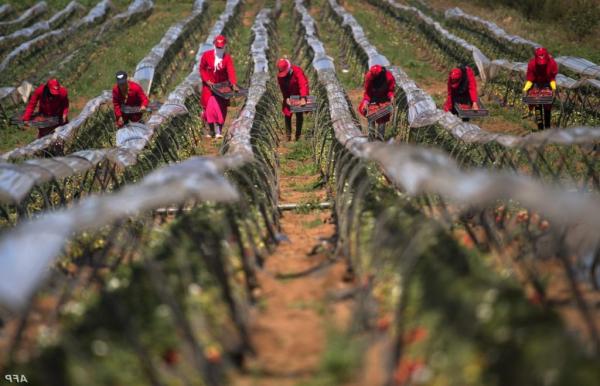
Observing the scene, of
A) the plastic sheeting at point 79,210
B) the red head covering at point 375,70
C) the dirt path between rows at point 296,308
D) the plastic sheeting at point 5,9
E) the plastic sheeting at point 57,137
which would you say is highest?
the plastic sheeting at point 79,210

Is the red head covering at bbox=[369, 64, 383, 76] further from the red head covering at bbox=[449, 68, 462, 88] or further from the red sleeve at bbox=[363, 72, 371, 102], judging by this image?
the red head covering at bbox=[449, 68, 462, 88]

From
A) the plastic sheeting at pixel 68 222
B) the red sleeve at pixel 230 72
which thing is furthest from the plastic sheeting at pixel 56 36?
the plastic sheeting at pixel 68 222

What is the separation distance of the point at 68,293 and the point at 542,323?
2.61 m

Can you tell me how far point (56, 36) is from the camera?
88.6 feet

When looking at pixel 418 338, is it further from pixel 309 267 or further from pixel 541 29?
pixel 541 29

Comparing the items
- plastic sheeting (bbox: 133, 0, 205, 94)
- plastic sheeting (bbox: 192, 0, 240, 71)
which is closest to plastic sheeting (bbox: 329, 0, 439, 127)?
plastic sheeting (bbox: 192, 0, 240, 71)

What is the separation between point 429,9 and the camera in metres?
31.5

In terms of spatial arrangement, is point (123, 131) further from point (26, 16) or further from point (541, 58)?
point (26, 16)

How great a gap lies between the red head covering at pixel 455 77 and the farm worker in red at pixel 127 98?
4276 millimetres

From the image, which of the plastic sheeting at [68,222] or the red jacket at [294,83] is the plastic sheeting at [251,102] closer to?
the red jacket at [294,83]

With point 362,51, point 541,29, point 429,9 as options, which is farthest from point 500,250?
point 429,9

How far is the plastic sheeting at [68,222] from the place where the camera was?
3.74 metres

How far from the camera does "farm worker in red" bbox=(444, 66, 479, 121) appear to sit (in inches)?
457

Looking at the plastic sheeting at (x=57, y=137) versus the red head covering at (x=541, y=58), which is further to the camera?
the red head covering at (x=541, y=58)
